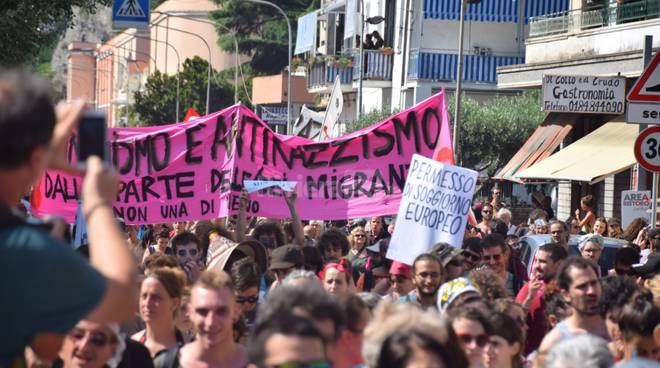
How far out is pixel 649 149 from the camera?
40.4 feet

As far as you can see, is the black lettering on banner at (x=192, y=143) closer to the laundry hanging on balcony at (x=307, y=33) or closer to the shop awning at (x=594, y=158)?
the shop awning at (x=594, y=158)

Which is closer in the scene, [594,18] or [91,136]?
[91,136]

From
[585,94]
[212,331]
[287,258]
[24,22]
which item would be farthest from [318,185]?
[24,22]

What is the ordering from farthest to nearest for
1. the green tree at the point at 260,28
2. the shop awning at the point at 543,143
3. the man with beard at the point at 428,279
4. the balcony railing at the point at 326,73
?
1. the green tree at the point at 260,28
2. the balcony railing at the point at 326,73
3. the shop awning at the point at 543,143
4. the man with beard at the point at 428,279

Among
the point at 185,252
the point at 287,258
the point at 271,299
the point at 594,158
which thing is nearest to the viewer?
the point at 271,299

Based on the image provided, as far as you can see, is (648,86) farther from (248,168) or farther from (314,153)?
(248,168)

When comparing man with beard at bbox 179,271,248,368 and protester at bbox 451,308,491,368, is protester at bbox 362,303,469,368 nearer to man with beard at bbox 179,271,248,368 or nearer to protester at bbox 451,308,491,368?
protester at bbox 451,308,491,368

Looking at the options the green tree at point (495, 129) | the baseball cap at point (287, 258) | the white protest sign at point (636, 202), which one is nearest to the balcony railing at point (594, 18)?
the green tree at point (495, 129)

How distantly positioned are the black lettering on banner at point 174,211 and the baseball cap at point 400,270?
409cm

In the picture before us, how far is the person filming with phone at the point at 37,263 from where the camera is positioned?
300 centimetres

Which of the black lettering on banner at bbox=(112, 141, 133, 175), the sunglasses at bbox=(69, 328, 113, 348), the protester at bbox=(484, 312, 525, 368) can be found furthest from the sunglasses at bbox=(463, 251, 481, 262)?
the sunglasses at bbox=(69, 328, 113, 348)

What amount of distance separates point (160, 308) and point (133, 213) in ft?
22.6

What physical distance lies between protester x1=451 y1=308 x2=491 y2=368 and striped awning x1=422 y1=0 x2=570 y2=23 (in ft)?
126

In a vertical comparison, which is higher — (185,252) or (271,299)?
(271,299)
